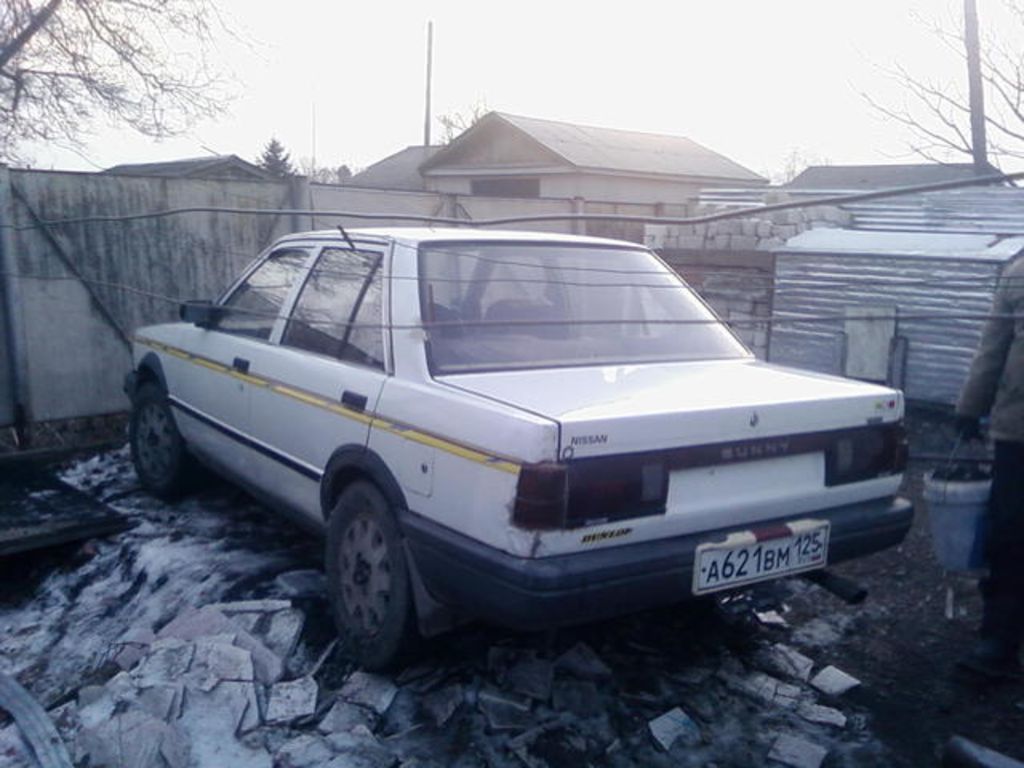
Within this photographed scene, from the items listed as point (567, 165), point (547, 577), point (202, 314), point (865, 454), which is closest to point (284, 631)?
point (547, 577)

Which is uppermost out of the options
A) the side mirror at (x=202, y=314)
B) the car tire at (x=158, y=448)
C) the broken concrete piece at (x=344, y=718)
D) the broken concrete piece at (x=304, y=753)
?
the side mirror at (x=202, y=314)

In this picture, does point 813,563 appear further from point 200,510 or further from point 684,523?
point 200,510

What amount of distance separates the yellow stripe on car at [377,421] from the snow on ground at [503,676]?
87cm

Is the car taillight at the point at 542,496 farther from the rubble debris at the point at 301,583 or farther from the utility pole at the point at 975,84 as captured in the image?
the utility pole at the point at 975,84

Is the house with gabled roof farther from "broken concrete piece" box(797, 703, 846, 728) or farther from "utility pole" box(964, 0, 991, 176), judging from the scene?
"broken concrete piece" box(797, 703, 846, 728)

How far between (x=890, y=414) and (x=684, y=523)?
104cm

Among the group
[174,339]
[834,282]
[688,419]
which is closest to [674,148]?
[834,282]

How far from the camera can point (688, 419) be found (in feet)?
11.1

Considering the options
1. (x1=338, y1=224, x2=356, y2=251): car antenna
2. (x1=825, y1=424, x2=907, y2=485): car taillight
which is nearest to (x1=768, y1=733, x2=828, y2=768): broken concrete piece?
(x1=825, y1=424, x2=907, y2=485): car taillight

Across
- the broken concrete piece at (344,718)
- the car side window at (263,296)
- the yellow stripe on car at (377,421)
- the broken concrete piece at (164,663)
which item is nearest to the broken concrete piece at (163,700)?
the broken concrete piece at (164,663)

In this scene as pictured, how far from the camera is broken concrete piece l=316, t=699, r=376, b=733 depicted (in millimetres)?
3674

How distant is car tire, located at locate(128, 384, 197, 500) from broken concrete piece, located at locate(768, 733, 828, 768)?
3639 mm

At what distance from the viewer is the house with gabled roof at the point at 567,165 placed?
2794cm

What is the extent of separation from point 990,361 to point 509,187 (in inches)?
1011
